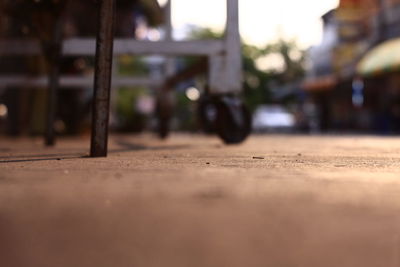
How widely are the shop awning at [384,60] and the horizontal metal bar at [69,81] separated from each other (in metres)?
9.08

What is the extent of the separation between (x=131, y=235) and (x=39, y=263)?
0.20m

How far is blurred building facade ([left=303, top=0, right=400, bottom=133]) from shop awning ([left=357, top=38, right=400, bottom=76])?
49 mm

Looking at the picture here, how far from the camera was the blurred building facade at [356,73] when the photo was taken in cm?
1767

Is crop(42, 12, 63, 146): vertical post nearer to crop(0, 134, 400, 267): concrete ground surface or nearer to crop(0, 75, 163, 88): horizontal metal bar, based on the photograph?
crop(0, 75, 163, 88): horizontal metal bar

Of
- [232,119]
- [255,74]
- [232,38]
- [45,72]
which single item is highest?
[255,74]

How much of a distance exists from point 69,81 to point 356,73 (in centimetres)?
1364

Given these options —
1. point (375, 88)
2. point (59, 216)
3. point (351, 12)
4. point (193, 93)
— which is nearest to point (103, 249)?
point (59, 216)

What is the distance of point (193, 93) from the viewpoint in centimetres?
2883

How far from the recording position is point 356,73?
19.0m

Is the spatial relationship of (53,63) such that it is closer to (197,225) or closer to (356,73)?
(197,225)

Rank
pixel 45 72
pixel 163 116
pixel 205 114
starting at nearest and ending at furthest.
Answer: pixel 205 114
pixel 163 116
pixel 45 72

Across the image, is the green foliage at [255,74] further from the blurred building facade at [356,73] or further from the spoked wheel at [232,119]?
the spoked wheel at [232,119]

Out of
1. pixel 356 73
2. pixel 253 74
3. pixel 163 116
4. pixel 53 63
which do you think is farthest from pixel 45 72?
pixel 253 74

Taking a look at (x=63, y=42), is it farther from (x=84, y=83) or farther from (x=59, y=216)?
(x=59, y=216)
